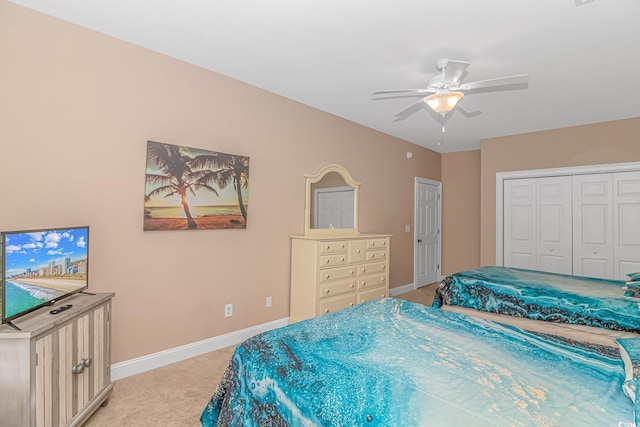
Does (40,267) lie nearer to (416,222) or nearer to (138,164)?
(138,164)

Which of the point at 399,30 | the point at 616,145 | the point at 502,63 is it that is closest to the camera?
the point at 399,30

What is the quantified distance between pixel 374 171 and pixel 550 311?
9.22 feet

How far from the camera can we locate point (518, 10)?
204 centimetres

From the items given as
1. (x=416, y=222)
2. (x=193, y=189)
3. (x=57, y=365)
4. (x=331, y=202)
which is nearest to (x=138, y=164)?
(x=193, y=189)

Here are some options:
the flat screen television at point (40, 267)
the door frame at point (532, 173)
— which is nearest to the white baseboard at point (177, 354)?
the flat screen television at point (40, 267)

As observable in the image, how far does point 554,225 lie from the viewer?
4707 millimetres

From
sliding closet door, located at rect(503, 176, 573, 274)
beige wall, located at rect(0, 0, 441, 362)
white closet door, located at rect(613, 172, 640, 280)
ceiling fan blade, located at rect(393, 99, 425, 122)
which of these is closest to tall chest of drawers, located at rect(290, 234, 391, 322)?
beige wall, located at rect(0, 0, 441, 362)

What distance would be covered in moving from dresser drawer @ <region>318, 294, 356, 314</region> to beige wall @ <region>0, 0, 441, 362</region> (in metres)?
0.48

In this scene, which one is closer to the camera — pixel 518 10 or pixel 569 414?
pixel 569 414

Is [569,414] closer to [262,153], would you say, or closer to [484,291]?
[484,291]

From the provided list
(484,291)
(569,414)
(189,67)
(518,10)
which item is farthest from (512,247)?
(189,67)

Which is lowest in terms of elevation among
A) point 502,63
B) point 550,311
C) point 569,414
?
point 550,311

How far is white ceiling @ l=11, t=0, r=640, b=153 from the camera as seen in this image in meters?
2.08

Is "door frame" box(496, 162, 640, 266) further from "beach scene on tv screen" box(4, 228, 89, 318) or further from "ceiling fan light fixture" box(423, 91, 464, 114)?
"beach scene on tv screen" box(4, 228, 89, 318)
